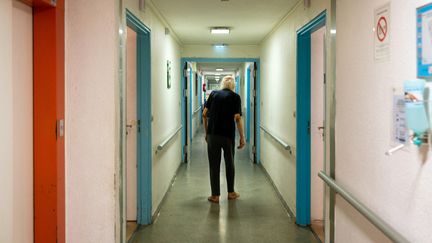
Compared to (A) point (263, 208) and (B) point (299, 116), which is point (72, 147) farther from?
(A) point (263, 208)

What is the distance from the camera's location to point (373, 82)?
206 centimetres

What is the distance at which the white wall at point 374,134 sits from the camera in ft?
5.31

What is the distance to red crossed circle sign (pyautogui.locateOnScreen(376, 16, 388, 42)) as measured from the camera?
1891mm

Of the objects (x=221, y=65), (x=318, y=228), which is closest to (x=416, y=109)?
(x=318, y=228)

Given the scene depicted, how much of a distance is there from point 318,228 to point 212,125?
174 cm

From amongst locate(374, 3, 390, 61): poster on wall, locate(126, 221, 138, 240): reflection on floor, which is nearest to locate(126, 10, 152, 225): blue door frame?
locate(126, 221, 138, 240): reflection on floor

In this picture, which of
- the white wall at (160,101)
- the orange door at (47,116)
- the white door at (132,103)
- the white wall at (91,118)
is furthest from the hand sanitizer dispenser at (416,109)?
the white door at (132,103)

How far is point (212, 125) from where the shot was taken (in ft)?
16.4

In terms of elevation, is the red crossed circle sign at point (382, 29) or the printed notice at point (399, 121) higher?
the red crossed circle sign at point (382, 29)

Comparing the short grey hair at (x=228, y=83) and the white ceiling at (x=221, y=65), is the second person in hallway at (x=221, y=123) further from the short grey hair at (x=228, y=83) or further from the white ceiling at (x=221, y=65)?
the white ceiling at (x=221, y=65)

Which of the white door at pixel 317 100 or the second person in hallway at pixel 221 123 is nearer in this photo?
the white door at pixel 317 100

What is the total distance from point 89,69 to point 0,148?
2.47ft

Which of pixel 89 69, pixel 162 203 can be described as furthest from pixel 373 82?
pixel 162 203

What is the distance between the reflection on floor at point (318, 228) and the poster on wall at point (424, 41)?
2593 millimetres
